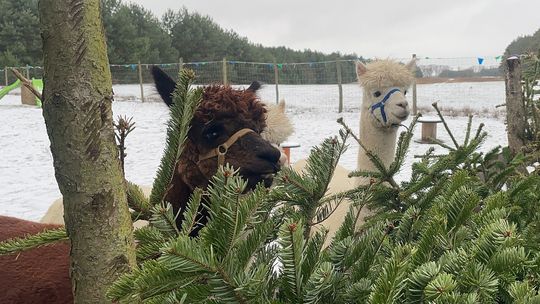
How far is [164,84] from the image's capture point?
238 cm

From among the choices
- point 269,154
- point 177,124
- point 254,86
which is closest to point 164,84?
point 269,154

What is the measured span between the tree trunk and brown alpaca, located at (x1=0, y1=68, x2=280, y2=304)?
3.50 ft

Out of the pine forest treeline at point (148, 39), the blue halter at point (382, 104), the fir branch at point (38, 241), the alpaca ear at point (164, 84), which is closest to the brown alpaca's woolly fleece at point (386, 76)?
the blue halter at point (382, 104)

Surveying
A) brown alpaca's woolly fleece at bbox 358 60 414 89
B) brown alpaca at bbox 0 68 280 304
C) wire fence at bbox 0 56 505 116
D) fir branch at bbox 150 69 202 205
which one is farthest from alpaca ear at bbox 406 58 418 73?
wire fence at bbox 0 56 505 116

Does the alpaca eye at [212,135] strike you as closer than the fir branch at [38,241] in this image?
No

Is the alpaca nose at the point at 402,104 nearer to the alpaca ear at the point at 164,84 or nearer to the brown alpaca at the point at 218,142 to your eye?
the brown alpaca at the point at 218,142

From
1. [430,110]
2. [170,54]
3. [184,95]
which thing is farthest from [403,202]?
A: [170,54]

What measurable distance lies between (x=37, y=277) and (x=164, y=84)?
107 centimetres

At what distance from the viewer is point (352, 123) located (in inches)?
554

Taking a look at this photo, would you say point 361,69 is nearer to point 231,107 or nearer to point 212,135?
point 231,107

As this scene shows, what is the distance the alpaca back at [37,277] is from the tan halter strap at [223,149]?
77 cm

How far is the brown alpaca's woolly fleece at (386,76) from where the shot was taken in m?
4.05

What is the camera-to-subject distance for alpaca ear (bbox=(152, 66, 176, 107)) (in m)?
2.34

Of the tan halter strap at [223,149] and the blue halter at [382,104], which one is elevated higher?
the blue halter at [382,104]
